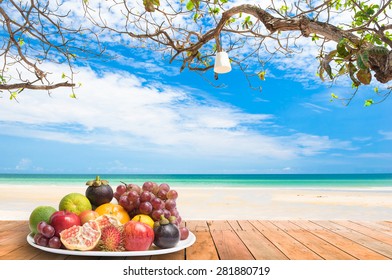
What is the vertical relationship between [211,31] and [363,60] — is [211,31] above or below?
above

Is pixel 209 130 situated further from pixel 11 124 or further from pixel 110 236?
pixel 110 236

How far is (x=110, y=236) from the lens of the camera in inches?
60.4

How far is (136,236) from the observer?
1.51 m

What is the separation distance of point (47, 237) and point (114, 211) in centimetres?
27

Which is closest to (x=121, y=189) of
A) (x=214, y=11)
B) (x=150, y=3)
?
(x=150, y=3)

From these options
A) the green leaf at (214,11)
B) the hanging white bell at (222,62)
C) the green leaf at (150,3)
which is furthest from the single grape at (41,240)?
the green leaf at (214,11)

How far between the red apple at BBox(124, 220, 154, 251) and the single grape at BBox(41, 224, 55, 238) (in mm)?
292

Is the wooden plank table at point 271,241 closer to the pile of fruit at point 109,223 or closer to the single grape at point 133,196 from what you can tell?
the pile of fruit at point 109,223

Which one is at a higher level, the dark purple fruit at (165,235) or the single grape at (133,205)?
the single grape at (133,205)

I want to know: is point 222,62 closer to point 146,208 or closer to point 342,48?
point 342,48

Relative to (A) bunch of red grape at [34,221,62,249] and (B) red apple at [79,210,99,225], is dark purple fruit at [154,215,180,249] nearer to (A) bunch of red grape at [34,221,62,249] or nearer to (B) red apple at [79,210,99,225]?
(B) red apple at [79,210,99,225]

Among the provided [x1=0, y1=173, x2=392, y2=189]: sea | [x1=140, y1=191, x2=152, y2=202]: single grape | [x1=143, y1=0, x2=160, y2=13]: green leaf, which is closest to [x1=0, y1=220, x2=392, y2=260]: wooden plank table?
[x1=140, y1=191, x2=152, y2=202]: single grape

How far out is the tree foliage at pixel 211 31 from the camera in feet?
6.60
